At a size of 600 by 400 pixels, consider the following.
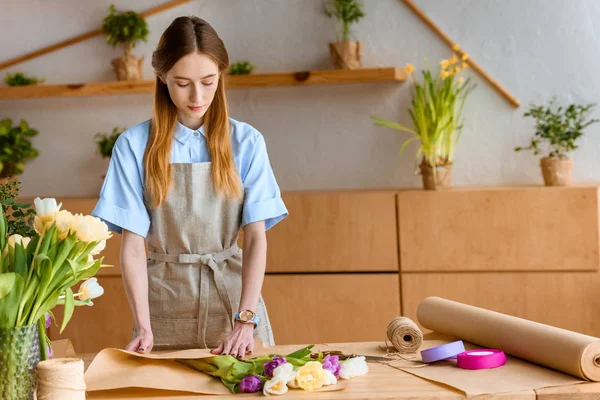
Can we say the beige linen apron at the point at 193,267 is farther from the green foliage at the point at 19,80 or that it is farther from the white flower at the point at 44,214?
the green foliage at the point at 19,80

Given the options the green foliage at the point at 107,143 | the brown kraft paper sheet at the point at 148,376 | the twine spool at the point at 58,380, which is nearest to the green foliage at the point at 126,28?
the green foliage at the point at 107,143

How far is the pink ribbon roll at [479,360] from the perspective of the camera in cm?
164

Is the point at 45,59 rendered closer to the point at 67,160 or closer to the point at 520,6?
the point at 67,160

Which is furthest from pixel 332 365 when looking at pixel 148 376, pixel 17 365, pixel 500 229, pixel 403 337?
pixel 500 229

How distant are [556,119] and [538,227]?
521mm

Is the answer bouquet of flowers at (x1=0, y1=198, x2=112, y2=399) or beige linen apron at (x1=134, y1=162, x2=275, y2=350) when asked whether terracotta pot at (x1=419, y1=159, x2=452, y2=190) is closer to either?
beige linen apron at (x1=134, y1=162, x2=275, y2=350)

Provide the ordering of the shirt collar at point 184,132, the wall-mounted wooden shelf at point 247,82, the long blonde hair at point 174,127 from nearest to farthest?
the long blonde hair at point 174,127 < the shirt collar at point 184,132 < the wall-mounted wooden shelf at point 247,82

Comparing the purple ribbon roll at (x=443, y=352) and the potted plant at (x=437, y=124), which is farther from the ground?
the potted plant at (x=437, y=124)

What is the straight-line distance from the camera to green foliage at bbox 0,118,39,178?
4.01 meters

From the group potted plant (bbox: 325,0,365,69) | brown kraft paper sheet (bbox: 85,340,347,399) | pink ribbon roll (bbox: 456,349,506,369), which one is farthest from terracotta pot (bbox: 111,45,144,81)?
pink ribbon roll (bbox: 456,349,506,369)

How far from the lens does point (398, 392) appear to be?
1.51 meters

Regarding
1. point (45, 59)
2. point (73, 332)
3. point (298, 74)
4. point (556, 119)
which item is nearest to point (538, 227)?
point (556, 119)

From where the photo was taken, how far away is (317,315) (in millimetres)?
3617

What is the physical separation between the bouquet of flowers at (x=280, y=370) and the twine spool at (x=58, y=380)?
38 cm
